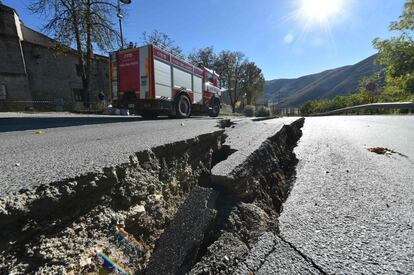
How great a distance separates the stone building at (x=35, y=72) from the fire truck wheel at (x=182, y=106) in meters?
13.3

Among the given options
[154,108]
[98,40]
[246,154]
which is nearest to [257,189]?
[246,154]

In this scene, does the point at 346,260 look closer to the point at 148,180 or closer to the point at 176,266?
the point at 176,266

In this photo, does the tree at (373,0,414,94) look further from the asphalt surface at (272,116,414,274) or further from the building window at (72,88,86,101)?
the building window at (72,88,86,101)

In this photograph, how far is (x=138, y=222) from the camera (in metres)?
1.16

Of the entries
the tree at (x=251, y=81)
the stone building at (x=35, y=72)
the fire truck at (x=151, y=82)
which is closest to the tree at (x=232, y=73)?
the tree at (x=251, y=81)

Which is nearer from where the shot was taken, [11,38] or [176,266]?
[176,266]

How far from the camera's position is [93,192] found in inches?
41.1

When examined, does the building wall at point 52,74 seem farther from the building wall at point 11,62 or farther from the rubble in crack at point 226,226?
the rubble in crack at point 226,226

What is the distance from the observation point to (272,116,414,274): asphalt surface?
86cm

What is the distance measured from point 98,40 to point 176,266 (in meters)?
20.4

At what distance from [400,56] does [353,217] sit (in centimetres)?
2413

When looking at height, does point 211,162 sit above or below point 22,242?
below

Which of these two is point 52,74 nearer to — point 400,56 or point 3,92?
point 3,92

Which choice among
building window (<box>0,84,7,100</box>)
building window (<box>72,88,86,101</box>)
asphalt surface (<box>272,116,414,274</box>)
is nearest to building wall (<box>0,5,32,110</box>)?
building window (<box>0,84,7,100</box>)
